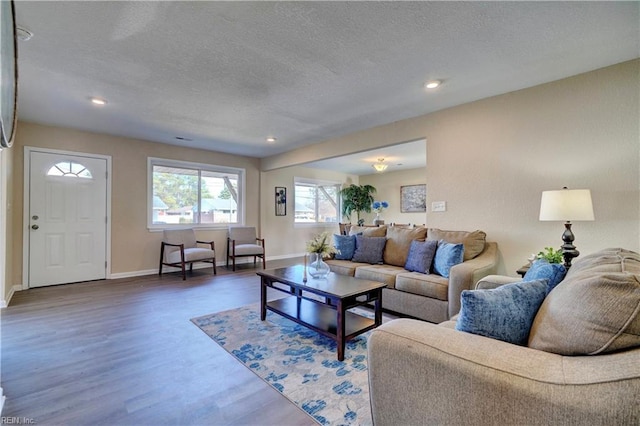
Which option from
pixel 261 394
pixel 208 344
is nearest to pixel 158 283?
pixel 208 344

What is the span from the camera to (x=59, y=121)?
401 cm

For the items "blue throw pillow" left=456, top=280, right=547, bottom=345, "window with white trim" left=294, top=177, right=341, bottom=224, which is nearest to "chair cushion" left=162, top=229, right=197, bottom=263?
"window with white trim" left=294, top=177, right=341, bottom=224

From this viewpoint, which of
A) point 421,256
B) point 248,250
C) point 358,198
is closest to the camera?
point 421,256

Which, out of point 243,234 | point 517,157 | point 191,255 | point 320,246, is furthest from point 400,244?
point 243,234

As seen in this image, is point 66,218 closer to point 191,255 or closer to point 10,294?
point 10,294

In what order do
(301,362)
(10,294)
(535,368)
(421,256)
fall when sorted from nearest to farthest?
(535,368) < (301,362) < (421,256) < (10,294)

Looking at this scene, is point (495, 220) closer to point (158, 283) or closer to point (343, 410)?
point (343, 410)

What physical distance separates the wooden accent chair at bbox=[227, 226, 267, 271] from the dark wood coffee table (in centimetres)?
274

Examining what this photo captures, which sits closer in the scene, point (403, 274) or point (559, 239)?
point (559, 239)

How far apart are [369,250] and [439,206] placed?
102 centimetres

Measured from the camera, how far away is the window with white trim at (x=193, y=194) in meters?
5.29

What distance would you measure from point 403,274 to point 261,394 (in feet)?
6.12

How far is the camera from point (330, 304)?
236 cm

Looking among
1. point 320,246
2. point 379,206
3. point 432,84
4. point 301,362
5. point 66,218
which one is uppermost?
point 432,84
